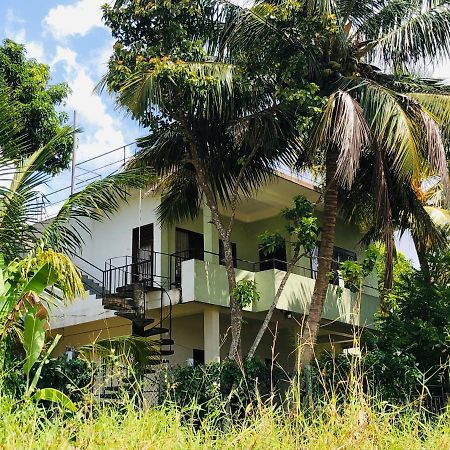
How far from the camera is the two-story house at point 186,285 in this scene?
17.5 meters

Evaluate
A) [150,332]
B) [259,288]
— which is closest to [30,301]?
[150,332]

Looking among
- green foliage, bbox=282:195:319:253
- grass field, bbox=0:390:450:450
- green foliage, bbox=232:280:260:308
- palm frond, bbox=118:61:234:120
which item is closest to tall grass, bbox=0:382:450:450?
grass field, bbox=0:390:450:450

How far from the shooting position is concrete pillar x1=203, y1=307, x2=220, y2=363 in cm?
1753

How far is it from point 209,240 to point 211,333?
236cm

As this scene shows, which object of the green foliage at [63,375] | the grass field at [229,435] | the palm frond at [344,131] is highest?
the palm frond at [344,131]

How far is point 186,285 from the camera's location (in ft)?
57.1

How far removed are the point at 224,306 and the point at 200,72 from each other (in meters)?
5.88

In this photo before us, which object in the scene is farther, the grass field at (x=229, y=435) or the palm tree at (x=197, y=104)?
the palm tree at (x=197, y=104)

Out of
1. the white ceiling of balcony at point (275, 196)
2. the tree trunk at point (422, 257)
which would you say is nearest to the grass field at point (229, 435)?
the tree trunk at point (422, 257)

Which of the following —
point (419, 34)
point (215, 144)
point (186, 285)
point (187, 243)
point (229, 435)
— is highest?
point (419, 34)

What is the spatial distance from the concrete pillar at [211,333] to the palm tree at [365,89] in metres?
3.00

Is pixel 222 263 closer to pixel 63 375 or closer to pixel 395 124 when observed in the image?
pixel 395 124

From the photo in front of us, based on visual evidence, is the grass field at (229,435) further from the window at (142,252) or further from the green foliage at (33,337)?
the window at (142,252)

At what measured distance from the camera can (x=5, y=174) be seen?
10984mm
